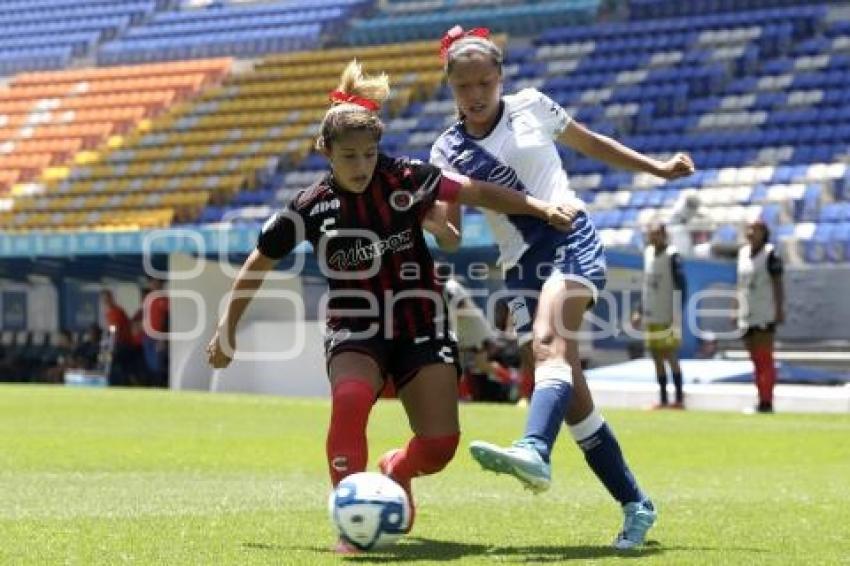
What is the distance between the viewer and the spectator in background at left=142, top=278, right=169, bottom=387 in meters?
27.6

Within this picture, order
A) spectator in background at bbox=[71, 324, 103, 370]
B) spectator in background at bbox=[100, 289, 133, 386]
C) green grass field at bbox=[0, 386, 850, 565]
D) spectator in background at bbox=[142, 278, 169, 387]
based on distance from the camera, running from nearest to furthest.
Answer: green grass field at bbox=[0, 386, 850, 565]
spectator in background at bbox=[142, 278, 169, 387]
spectator in background at bbox=[100, 289, 133, 386]
spectator in background at bbox=[71, 324, 103, 370]

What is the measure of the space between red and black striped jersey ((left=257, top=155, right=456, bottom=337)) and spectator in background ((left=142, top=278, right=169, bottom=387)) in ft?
68.9

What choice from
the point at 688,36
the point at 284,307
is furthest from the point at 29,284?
the point at 688,36

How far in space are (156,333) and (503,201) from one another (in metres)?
22.0

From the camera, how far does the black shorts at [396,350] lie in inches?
263

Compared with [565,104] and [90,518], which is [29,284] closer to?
[565,104]

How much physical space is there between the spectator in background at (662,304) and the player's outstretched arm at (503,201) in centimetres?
1289

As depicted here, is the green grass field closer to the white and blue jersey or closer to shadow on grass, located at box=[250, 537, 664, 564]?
shadow on grass, located at box=[250, 537, 664, 564]

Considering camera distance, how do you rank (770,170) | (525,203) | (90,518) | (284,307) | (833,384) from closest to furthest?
1. (525,203)
2. (90,518)
3. (833,384)
4. (284,307)
5. (770,170)

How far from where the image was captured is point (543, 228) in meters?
6.91

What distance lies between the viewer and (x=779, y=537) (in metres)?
6.89

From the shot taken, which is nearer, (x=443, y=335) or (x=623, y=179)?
(x=443, y=335)

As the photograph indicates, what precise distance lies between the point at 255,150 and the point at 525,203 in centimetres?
3174

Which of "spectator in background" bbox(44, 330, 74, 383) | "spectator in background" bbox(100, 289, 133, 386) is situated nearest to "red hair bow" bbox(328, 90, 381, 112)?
"spectator in background" bbox(100, 289, 133, 386)
